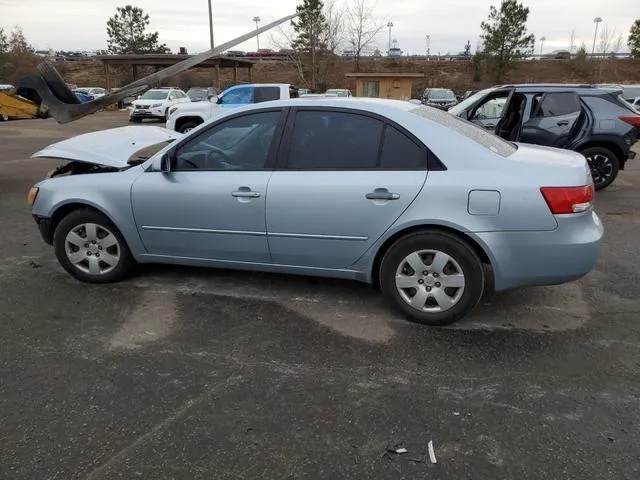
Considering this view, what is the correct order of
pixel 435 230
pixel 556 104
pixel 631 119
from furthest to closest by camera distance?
pixel 556 104 < pixel 631 119 < pixel 435 230

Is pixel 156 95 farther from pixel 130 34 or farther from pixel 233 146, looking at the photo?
pixel 130 34

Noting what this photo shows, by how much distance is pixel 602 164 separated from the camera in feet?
28.5

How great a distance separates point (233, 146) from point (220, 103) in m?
12.2

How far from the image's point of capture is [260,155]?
13.3 feet

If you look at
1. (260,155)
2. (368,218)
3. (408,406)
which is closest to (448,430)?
(408,406)

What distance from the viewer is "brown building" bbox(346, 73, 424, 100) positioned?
2827cm

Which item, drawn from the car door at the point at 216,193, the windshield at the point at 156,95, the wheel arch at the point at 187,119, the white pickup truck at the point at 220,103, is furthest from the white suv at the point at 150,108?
the car door at the point at 216,193

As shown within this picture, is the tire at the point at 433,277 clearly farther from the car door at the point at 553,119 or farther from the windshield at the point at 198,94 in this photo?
the windshield at the point at 198,94

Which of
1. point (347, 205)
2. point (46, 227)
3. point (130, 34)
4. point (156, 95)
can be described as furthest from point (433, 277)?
point (130, 34)

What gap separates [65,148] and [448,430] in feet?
13.1

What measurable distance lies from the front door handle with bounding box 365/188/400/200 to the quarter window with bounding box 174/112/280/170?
→ 88cm

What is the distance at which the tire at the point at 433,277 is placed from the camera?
11.8 ft

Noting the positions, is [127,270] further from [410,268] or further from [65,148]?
[410,268]

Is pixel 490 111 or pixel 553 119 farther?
pixel 490 111
